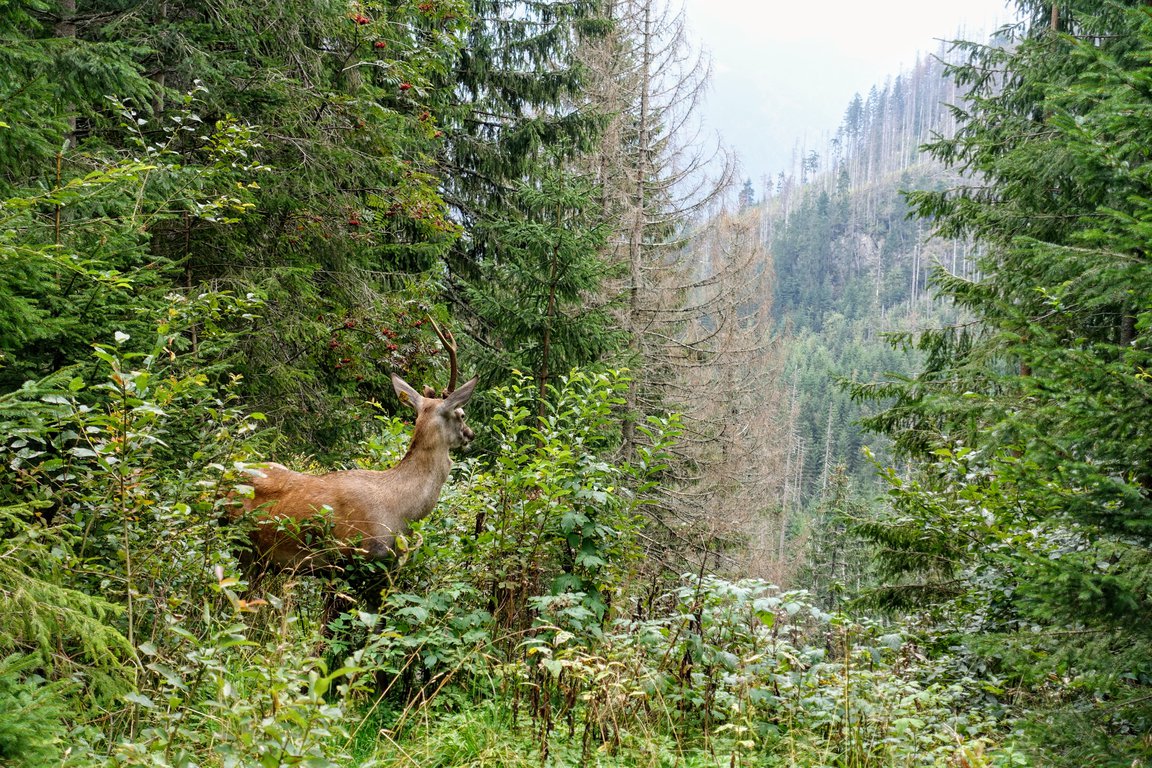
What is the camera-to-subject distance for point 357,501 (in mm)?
4688

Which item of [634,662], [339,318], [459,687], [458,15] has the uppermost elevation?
[458,15]

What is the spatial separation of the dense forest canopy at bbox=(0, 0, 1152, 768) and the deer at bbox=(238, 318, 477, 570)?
127mm

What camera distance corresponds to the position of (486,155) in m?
13.9

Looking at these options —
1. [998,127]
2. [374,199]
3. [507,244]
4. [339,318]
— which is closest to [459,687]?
[507,244]

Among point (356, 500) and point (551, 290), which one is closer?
point (356, 500)

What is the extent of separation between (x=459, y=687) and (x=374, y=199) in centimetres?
668

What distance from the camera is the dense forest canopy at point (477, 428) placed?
2895 mm

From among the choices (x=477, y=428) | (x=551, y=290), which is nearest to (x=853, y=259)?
(x=477, y=428)

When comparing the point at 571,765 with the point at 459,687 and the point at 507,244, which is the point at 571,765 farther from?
the point at 507,244

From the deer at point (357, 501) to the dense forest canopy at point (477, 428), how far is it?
5.0 inches

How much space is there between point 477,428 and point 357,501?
177 inches

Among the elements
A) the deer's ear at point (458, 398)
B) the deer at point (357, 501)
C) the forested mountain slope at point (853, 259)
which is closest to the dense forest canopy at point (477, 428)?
the deer at point (357, 501)

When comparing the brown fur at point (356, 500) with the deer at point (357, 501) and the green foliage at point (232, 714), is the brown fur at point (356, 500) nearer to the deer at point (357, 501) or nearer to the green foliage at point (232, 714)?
the deer at point (357, 501)

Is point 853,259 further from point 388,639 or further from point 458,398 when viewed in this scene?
point 388,639
